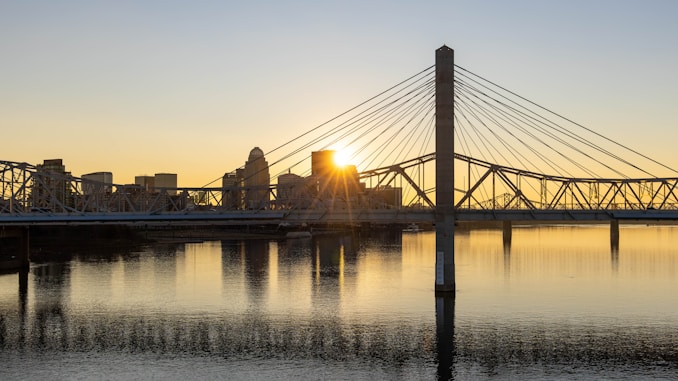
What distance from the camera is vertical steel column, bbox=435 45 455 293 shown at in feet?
279

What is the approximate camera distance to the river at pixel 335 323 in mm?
53438

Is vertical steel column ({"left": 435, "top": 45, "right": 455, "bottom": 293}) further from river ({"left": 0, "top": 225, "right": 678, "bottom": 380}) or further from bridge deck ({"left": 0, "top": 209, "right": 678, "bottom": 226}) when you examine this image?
river ({"left": 0, "top": 225, "right": 678, "bottom": 380})

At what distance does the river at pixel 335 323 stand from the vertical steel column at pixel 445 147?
25.3 ft

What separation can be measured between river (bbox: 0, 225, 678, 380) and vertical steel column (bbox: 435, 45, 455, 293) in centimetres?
771

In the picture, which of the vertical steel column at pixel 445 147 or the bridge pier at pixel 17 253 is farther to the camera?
the bridge pier at pixel 17 253

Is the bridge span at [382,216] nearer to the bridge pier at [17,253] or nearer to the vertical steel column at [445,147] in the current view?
the vertical steel column at [445,147]

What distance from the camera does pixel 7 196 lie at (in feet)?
362

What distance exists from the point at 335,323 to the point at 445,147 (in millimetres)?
25445

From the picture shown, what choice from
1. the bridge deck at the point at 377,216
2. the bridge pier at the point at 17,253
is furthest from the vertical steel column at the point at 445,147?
the bridge pier at the point at 17,253

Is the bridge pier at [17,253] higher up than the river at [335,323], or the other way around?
the bridge pier at [17,253]

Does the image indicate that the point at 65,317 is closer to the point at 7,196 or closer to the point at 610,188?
the point at 7,196

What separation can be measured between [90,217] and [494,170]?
152ft

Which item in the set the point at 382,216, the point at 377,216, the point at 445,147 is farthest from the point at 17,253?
the point at 445,147

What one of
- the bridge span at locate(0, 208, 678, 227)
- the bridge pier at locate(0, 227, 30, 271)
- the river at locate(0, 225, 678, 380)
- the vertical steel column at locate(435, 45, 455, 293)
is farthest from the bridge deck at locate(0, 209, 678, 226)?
the bridge pier at locate(0, 227, 30, 271)
